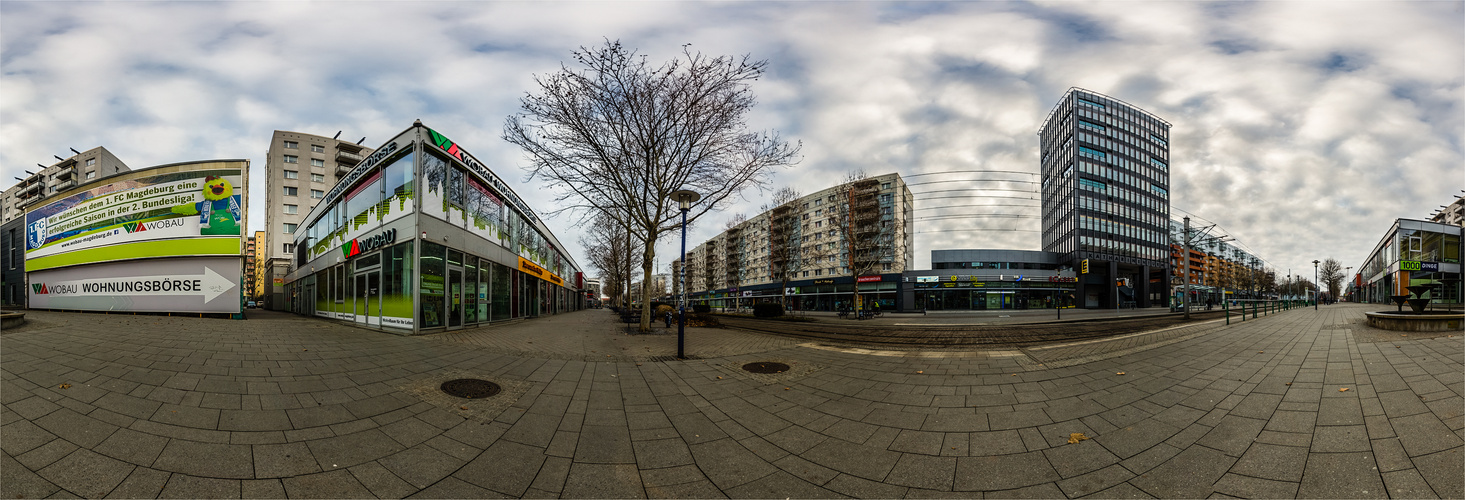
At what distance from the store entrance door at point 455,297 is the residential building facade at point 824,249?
19.7 metres

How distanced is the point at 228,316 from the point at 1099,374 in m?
22.4

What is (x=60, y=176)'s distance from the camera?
184 ft

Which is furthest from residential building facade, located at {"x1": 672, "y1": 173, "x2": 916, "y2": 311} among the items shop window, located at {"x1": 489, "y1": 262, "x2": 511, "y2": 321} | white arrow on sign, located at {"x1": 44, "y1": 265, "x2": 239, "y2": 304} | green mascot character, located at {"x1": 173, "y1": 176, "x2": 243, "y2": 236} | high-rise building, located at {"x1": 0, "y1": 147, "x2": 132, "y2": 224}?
high-rise building, located at {"x1": 0, "y1": 147, "x2": 132, "y2": 224}

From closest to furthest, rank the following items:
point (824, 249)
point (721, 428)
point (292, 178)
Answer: point (721, 428), point (292, 178), point (824, 249)

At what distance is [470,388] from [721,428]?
126 inches

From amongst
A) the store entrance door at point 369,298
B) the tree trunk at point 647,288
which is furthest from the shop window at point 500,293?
the tree trunk at point 647,288

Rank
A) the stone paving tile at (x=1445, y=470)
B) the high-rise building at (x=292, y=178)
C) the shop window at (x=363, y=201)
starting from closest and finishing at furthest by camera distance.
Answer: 1. the stone paving tile at (x=1445, y=470)
2. the shop window at (x=363, y=201)
3. the high-rise building at (x=292, y=178)

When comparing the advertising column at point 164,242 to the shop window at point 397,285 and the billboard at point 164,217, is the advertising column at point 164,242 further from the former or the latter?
the shop window at point 397,285

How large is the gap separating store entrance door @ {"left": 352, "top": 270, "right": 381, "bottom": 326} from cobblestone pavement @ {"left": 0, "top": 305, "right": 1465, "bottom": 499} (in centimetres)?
654

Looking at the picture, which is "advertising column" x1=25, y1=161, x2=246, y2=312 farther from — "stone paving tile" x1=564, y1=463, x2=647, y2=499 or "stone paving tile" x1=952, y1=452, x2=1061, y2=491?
"stone paving tile" x1=952, y1=452, x2=1061, y2=491

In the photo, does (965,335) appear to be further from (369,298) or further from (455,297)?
(369,298)

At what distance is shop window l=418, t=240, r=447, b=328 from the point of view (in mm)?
12798

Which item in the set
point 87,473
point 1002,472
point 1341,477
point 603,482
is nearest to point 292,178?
point 87,473

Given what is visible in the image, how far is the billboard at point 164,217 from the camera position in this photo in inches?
555
